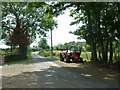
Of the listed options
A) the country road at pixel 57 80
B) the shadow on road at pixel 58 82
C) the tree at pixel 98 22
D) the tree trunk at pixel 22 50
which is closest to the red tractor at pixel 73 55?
the tree at pixel 98 22

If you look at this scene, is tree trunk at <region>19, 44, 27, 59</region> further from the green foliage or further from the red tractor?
the red tractor

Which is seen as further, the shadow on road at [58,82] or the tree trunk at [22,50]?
the tree trunk at [22,50]

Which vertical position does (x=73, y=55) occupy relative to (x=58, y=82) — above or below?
above

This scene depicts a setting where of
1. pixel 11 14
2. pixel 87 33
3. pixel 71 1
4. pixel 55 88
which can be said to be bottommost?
pixel 55 88

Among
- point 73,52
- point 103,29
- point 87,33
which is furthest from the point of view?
point 73,52

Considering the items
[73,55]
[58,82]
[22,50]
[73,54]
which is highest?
[22,50]

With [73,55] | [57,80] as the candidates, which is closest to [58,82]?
[57,80]

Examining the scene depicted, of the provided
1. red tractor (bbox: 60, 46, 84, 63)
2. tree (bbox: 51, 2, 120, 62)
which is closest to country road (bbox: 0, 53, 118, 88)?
tree (bbox: 51, 2, 120, 62)

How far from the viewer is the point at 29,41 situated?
5653 centimetres

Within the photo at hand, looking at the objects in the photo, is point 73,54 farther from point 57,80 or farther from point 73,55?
point 57,80

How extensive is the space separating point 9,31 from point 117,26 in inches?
1445

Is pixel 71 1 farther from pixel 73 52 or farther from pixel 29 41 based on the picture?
pixel 29 41

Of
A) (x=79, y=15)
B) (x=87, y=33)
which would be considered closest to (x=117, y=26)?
(x=87, y=33)

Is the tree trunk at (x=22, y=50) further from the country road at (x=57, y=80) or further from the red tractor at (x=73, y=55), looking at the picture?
the country road at (x=57, y=80)
